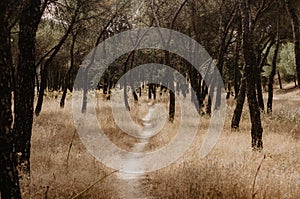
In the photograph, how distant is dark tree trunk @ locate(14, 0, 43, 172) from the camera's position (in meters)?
6.78

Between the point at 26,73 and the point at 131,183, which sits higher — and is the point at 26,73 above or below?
above

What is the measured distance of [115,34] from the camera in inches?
1117

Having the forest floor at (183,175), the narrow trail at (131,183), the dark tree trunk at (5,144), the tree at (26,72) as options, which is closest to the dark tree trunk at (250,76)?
the forest floor at (183,175)

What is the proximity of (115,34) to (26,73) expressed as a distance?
2199 centimetres

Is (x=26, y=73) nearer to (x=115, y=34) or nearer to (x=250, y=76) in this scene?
(x=250, y=76)

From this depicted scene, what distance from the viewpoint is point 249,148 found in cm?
1028

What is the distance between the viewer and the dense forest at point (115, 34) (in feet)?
17.6

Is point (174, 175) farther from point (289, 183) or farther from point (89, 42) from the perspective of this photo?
point (89, 42)

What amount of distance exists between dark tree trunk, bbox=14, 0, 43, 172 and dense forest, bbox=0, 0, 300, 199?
18 millimetres

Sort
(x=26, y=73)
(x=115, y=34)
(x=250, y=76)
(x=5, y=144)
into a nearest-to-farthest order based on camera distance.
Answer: (x=5, y=144)
(x=26, y=73)
(x=250, y=76)
(x=115, y=34)

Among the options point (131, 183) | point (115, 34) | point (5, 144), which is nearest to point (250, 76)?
point (131, 183)

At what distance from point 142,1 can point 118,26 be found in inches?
206

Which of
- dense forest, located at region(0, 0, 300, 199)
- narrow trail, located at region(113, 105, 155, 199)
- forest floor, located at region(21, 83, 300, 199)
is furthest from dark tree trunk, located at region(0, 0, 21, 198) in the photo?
narrow trail, located at region(113, 105, 155, 199)

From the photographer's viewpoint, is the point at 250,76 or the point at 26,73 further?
the point at 250,76
